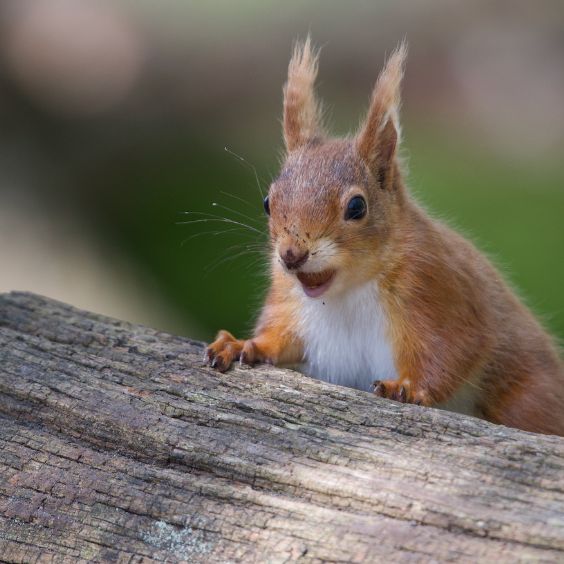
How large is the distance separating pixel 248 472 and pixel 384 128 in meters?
1.03

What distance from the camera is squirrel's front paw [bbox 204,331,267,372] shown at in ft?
7.84

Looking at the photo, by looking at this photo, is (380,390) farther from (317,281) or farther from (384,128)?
(384,128)

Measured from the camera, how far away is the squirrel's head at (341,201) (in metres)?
2.29

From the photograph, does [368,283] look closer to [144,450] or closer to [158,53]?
[144,450]

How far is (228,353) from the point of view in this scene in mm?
2418

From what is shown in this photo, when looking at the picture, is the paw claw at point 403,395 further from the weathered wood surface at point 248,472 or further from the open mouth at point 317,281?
the open mouth at point 317,281

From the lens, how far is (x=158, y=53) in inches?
209

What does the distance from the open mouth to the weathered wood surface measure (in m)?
0.20

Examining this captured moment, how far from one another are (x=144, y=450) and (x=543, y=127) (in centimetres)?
454

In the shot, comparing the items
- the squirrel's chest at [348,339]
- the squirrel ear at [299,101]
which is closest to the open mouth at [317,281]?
the squirrel's chest at [348,339]

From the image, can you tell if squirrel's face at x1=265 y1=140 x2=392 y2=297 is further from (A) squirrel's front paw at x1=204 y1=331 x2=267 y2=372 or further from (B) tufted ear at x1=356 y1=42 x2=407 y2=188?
(A) squirrel's front paw at x1=204 y1=331 x2=267 y2=372

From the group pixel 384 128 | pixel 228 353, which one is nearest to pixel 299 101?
pixel 384 128

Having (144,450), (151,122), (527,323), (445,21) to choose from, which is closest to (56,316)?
(144,450)

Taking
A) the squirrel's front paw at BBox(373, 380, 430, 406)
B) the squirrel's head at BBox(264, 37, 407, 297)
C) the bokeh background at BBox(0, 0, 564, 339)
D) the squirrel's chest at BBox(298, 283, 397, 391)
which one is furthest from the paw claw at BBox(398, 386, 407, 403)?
the bokeh background at BBox(0, 0, 564, 339)
